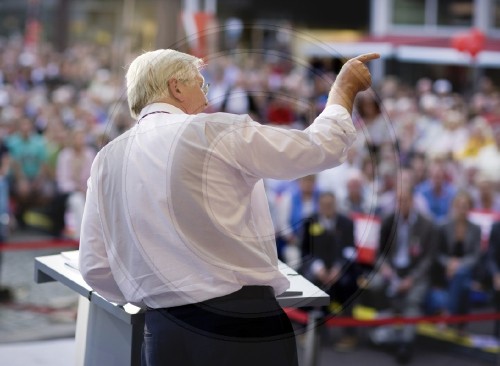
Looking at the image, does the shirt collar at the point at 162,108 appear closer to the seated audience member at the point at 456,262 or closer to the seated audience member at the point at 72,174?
the seated audience member at the point at 456,262

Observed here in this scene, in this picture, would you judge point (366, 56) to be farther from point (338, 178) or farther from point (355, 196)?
point (338, 178)

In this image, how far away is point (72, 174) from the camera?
28.0 ft

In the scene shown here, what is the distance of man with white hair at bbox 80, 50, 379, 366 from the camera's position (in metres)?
1.95

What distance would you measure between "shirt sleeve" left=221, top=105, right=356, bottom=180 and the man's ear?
0.71 feet

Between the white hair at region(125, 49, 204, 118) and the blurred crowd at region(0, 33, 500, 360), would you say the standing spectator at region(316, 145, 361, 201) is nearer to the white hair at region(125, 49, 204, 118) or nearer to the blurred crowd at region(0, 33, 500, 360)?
the blurred crowd at region(0, 33, 500, 360)

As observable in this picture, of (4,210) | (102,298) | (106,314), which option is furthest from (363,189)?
(102,298)

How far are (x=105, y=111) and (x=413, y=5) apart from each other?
11819mm

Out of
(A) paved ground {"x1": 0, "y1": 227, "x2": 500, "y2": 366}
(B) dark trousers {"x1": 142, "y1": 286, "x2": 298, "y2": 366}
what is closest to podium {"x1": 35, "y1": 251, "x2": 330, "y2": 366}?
(B) dark trousers {"x1": 142, "y1": 286, "x2": 298, "y2": 366}

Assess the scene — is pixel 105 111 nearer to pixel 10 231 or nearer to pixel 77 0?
pixel 10 231

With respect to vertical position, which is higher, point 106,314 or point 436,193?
point 106,314

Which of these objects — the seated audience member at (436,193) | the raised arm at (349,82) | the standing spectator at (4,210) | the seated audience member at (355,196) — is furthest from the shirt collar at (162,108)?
the standing spectator at (4,210)

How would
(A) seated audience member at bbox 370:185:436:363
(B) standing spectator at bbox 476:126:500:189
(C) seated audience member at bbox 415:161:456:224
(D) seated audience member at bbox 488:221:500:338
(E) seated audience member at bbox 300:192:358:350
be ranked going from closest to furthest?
(E) seated audience member at bbox 300:192:358:350 < (D) seated audience member at bbox 488:221:500:338 < (A) seated audience member at bbox 370:185:436:363 < (C) seated audience member at bbox 415:161:456:224 < (B) standing spectator at bbox 476:126:500:189

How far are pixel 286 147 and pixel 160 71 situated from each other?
38cm

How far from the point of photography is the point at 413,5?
22031 mm
